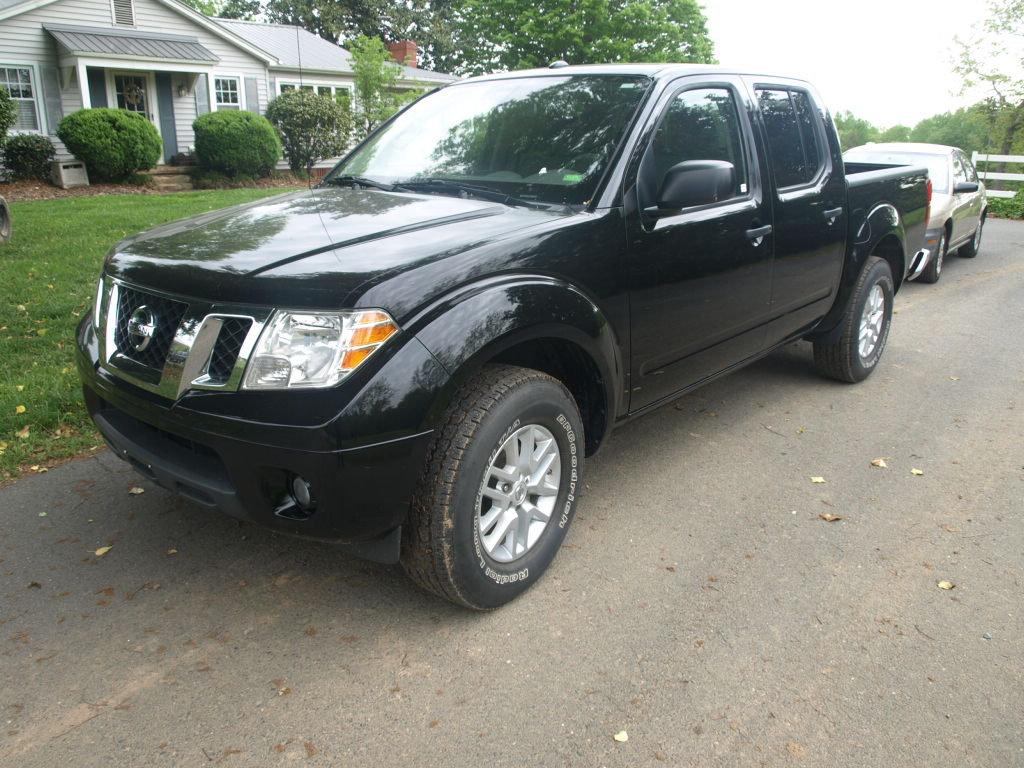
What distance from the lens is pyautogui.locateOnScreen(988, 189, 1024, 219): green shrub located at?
18.6 metres

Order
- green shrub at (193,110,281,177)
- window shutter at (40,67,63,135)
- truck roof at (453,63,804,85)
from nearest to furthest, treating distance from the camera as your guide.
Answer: truck roof at (453,63,804,85)
green shrub at (193,110,281,177)
window shutter at (40,67,63,135)

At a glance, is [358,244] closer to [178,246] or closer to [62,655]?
[178,246]

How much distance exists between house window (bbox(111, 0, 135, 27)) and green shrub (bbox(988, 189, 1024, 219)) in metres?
22.5

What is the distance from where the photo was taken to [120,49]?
790 inches

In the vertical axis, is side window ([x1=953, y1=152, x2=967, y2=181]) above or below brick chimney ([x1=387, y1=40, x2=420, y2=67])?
below

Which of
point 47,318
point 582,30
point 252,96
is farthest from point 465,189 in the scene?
point 582,30

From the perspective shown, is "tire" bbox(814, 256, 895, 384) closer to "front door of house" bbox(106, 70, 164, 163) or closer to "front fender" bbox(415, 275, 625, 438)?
"front fender" bbox(415, 275, 625, 438)

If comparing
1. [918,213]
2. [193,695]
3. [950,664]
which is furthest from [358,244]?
[918,213]

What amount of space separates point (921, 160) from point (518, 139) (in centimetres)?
884

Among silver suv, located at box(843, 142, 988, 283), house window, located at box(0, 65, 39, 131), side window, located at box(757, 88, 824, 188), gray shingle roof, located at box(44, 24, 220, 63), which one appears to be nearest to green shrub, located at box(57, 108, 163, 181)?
gray shingle roof, located at box(44, 24, 220, 63)

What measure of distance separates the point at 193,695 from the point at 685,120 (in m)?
3.07

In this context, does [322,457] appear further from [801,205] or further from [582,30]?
[582,30]

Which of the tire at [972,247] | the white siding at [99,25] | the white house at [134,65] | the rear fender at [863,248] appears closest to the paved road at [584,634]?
the rear fender at [863,248]

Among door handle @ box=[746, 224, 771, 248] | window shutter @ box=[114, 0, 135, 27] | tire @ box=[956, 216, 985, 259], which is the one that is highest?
window shutter @ box=[114, 0, 135, 27]
